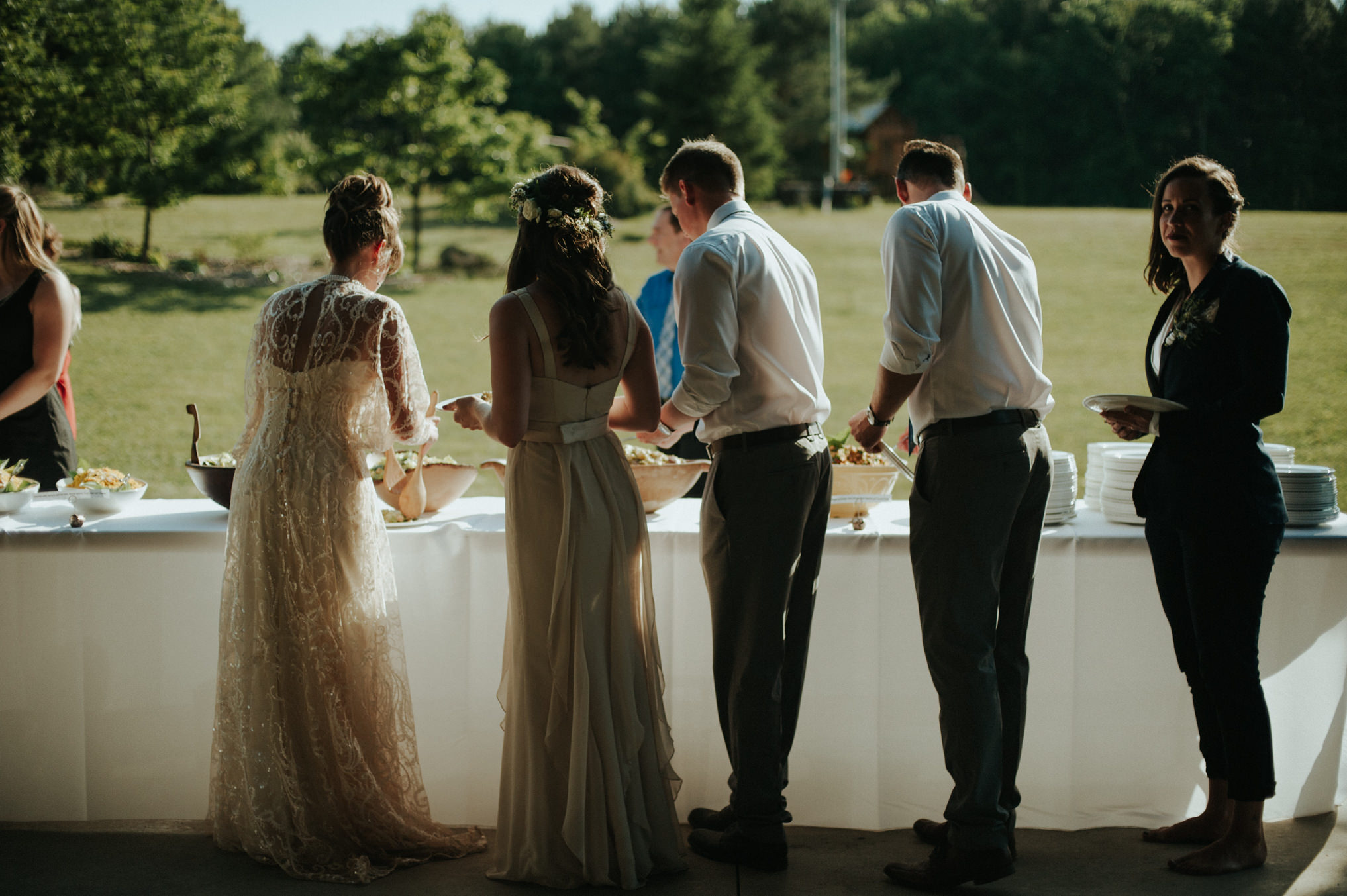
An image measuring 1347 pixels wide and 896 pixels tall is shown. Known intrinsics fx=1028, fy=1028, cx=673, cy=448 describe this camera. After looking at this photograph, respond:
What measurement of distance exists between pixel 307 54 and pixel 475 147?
242 centimetres

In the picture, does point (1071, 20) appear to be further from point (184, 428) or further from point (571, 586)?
point (571, 586)

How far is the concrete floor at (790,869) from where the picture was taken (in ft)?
8.00

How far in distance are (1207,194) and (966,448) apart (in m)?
0.86

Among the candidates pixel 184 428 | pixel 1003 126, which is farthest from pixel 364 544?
pixel 1003 126

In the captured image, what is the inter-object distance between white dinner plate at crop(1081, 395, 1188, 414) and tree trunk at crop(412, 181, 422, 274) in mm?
12979

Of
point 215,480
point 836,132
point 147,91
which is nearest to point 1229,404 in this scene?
point 215,480

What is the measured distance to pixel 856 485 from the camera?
9.42ft

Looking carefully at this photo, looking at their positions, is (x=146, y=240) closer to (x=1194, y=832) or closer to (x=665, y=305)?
(x=665, y=305)

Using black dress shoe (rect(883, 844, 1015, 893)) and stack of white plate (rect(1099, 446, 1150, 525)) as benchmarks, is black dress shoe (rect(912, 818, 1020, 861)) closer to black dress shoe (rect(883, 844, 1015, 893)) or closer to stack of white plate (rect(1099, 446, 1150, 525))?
black dress shoe (rect(883, 844, 1015, 893))

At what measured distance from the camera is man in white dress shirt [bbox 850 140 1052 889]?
227 centimetres

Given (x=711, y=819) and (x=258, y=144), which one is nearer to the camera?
(x=711, y=819)

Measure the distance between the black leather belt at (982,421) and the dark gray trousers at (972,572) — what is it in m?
0.01

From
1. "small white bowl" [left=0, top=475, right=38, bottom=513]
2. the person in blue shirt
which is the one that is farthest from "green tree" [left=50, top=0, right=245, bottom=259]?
"small white bowl" [left=0, top=475, right=38, bottom=513]

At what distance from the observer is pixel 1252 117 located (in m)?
8.09
